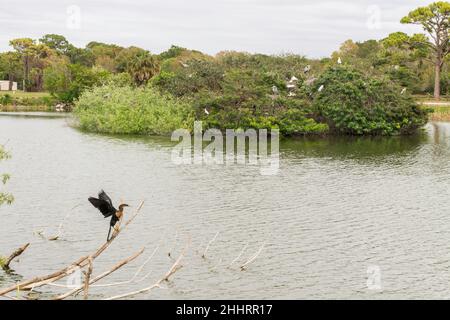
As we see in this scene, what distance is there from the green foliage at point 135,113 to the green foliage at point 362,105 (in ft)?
31.8

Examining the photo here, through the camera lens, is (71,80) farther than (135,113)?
Yes

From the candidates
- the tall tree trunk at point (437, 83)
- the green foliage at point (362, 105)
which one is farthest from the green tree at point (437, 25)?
the green foliage at point (362, 105)

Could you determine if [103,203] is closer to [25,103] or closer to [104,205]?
[104,205]

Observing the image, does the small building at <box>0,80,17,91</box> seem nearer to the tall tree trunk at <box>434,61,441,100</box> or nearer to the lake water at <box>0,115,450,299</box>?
the tall tree trunk at <box>434,61,441,100</box>

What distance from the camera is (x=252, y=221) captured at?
23.3 m

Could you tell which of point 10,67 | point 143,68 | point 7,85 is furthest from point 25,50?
point 143,68

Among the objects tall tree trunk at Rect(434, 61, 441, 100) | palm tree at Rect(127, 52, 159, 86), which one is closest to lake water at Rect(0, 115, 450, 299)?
tall tree trunk at Rect(434, 61, 441, 100)

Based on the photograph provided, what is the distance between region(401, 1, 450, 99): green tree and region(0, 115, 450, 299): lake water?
38.1 meters

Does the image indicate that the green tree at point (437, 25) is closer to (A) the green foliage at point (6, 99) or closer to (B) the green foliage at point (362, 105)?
(B) the green foliage at point (362, 105)

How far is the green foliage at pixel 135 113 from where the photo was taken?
5041 centimetres

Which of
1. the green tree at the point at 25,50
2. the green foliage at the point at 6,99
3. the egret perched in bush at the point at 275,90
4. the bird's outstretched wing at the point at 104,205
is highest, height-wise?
the green tree at the point at 25,50

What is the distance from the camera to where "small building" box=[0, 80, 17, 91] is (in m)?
103

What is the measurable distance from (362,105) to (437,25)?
→ 29.1 m

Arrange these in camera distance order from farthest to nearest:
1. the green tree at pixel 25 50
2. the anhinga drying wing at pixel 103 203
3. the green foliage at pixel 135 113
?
the green tree at pixel 25 50
the green foliage at pixel 135 113
the anhinga drying wing at pixel 103 203
